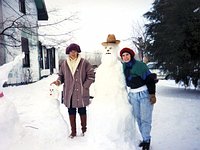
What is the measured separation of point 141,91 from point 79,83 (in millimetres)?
1293

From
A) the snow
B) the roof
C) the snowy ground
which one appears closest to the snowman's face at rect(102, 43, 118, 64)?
the snow

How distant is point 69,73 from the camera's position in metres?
5.35

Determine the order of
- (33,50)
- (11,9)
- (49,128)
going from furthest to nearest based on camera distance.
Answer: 1. (33,50)
2. (11,9)
3. (49,128)

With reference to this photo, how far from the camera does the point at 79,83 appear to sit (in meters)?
5.31

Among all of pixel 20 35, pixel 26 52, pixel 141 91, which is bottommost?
pixel 141 91

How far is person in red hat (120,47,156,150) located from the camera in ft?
14.6

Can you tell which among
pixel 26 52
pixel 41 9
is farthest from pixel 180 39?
pixel 41 9

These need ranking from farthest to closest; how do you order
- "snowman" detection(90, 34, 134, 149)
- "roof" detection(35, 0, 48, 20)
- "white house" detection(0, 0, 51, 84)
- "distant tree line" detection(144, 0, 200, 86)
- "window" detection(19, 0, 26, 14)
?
"roof" detection(35, 0, 48, 20), "window" detection(19, 0, 26, 14), "white house" detection(0, 0, 51, 84), "distant tree line" detection(144, 0, 200, 86), "snowman" detection(90, 34, 134, 149)

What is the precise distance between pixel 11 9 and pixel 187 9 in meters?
8.81

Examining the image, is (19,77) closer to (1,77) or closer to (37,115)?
(37,115)

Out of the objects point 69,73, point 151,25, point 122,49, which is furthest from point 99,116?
point 151,25

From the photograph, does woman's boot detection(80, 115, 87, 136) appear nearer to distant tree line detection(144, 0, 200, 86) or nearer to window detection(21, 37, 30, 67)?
distant tree line detection(144, 0, 200, 86)

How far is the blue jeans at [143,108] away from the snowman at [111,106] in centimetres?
23

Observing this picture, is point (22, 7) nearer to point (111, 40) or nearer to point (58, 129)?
point (58, 129)
